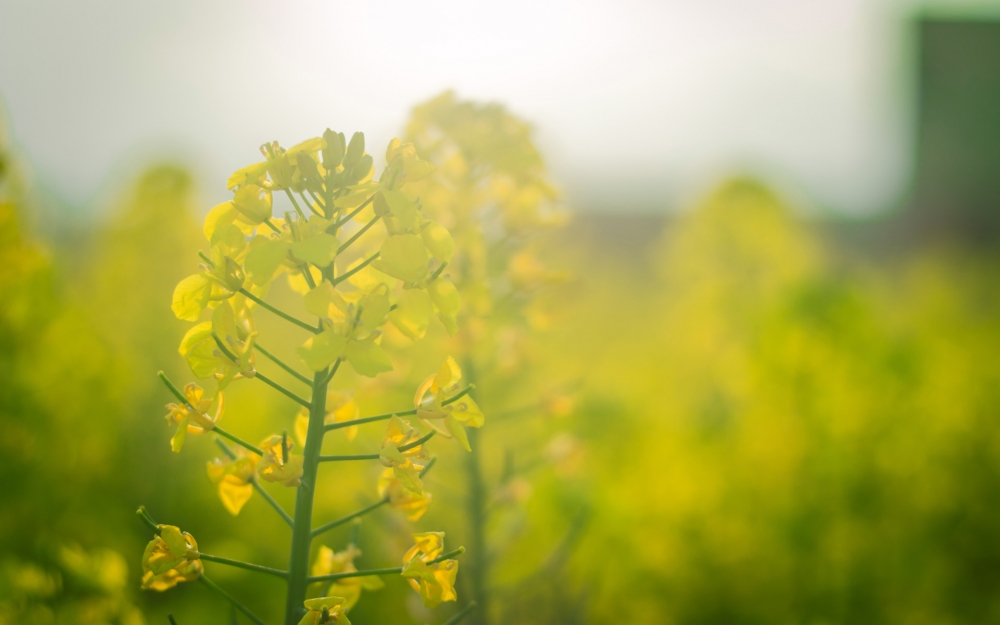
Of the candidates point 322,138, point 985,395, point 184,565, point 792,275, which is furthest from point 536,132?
point 985,395

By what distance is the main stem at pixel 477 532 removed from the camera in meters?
2.17

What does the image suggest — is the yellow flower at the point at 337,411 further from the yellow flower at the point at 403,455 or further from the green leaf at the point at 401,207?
the green leaf at the point at 401,207

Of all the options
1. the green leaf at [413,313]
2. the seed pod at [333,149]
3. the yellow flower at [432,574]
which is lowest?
the yellow flower at [432,574]

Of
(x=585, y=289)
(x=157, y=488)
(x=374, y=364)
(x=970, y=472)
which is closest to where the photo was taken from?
(x=374, y=364)

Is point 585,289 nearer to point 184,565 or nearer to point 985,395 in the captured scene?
point 184,565

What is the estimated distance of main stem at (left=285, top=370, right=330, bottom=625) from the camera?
1117mm

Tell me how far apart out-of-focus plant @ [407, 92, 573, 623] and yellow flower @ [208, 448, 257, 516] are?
1030 mm

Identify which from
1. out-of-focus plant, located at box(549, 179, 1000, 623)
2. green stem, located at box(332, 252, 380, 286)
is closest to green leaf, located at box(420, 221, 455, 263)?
green stem, located at box(332, 252, 380, 286)

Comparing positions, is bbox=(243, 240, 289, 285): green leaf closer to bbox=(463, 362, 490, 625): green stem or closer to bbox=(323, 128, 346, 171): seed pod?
bbox=(323, 128, 346, 171): seed pod

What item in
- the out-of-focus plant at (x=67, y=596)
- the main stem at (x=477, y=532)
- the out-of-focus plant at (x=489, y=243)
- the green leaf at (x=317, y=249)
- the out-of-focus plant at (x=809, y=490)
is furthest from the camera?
the out-of-focus plant at (x=809, y=490)

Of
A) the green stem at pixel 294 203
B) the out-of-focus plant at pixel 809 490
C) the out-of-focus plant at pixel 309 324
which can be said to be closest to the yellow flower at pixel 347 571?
the out-of-focus plant at pixel 309 324

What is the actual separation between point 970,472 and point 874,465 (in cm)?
163

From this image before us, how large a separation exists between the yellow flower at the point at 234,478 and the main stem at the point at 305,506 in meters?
0.11

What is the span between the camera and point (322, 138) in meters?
1.11
